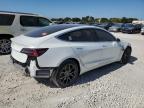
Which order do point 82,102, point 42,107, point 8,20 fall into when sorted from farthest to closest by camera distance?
point 8,20, point 82,102, point 42,107

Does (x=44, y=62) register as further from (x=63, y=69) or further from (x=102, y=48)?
(x=102, y=48)

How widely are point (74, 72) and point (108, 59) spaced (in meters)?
1.59

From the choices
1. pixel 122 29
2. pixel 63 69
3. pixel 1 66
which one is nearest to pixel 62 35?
pixel 63 69

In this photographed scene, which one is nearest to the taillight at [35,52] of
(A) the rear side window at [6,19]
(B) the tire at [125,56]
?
(B) the tire at [125,56]

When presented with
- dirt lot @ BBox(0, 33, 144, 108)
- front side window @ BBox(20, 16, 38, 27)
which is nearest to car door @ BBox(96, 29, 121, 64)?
dirt lot @ BBox(0, 33, 144, 108)

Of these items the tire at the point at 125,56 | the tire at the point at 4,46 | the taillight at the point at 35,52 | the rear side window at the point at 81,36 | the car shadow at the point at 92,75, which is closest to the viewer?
the taillight at the point at 35,52

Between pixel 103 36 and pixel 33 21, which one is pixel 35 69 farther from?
pixel 33 21

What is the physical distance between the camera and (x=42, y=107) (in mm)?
3971

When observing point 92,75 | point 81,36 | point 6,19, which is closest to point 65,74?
point 81,36

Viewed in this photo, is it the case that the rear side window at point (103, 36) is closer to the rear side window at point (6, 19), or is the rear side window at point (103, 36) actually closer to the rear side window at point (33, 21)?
the rear side window at point (33, 21)

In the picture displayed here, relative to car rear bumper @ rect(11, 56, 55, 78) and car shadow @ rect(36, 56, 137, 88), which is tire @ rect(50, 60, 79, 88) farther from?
car shadow @ rect(36, 56, 137, 88)

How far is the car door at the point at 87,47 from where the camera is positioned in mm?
5039

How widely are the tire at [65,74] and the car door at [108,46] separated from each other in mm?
1248

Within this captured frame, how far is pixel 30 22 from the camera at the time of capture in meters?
9.12
